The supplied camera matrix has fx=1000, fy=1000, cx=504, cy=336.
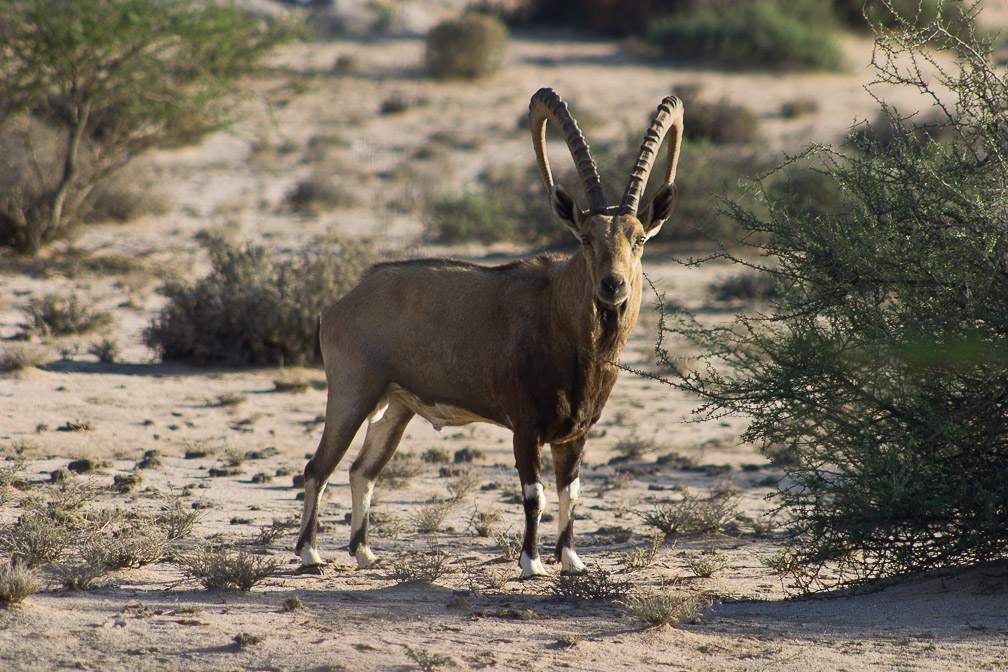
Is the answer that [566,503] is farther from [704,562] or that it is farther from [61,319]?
[61,319]

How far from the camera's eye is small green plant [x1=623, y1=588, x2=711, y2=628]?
4910 mm

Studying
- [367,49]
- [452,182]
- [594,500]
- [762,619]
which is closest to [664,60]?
[367,49]

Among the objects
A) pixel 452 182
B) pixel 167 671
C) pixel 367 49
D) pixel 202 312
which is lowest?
pixel 167 671

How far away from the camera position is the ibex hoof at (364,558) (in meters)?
6.37

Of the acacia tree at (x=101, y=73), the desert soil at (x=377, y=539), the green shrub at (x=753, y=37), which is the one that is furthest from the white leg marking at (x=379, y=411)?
the green shrub at (x=753, y=37)

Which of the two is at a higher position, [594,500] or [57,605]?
[594,500]

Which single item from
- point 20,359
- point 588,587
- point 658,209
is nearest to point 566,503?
point 588,587

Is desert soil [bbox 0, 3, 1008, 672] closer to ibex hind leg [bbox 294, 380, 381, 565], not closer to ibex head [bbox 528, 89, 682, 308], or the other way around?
ibex hind leg [bbox 294, 380, 381, 565]

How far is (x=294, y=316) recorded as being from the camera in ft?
38.1

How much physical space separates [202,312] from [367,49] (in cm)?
2775

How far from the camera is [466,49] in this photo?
32375 millimetres

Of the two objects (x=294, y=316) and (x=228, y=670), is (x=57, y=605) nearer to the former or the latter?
(x=228, y=670)

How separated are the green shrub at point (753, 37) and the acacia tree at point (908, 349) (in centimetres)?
3052

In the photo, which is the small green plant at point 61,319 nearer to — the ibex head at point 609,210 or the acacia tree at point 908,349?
the ibex head at point 609,210
